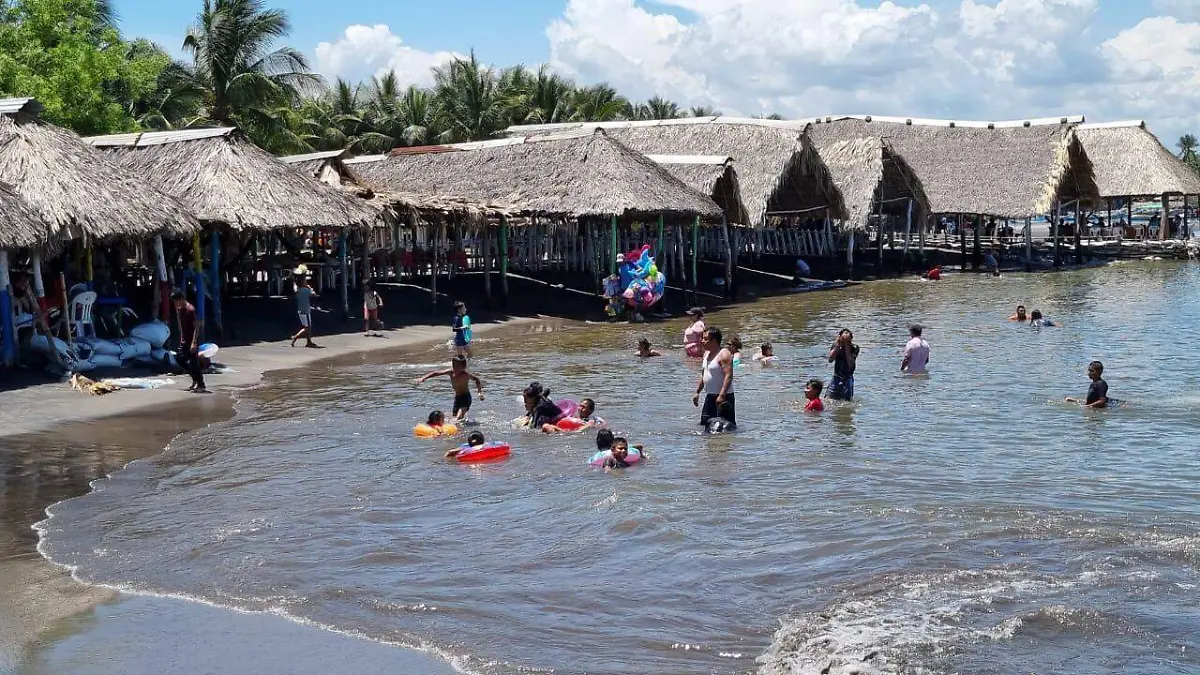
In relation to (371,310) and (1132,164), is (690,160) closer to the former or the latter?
(371,310)

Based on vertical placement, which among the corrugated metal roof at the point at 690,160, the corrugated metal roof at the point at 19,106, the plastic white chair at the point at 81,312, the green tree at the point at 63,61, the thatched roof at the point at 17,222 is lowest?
the plastic white chair at the point at 81,312

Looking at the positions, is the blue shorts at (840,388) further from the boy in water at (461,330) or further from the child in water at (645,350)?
the boy in water at (461,330)

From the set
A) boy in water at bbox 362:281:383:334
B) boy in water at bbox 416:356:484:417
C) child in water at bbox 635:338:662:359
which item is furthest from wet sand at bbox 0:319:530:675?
boy in water at bbox 362:281:383:334

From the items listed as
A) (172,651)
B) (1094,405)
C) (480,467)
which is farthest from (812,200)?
(172,651)

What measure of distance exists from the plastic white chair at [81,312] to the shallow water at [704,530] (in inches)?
123

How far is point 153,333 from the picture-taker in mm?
19078

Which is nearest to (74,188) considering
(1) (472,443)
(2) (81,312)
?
(2) (81,312)

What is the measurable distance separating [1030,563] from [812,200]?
3224 cm

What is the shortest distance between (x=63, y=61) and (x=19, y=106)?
10.5 metres

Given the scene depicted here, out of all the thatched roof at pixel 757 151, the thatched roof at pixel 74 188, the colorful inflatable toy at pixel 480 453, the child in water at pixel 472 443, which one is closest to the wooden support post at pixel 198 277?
the thatched roof at pixel 74 188

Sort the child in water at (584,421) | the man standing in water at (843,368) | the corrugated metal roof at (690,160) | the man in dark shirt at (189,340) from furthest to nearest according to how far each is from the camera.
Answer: the corrugated metal roof at (690,160) < the man in dark shirt at (189,340) < the man standing in water at (843,368) < the child in water at (584,421)

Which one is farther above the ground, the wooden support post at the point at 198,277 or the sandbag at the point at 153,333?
the wooden support post at the point at 198,277

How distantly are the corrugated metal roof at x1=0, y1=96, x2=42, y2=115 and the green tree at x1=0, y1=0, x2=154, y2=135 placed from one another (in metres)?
9.12

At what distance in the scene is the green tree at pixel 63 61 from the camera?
28.5 meters
